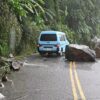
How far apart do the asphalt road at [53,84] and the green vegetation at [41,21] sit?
4699 mm

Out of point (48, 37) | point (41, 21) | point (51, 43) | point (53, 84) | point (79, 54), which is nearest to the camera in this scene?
point (53, 84)

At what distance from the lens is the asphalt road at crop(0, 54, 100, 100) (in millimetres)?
12570

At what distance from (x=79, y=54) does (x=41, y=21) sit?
12348 mm

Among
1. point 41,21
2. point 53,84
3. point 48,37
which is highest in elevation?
point 41,21

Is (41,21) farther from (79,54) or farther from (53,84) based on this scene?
(53,84)

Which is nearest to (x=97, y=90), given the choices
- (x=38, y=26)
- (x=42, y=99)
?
(x=42, y=99)

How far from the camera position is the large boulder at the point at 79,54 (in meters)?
26.1

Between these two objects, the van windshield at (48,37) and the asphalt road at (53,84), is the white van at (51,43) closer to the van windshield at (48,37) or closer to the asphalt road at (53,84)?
the van windshield at (48,37)

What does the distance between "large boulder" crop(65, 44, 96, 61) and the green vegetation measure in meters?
3.72

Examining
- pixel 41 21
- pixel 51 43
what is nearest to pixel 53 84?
pixel 51 43

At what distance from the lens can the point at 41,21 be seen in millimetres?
38031

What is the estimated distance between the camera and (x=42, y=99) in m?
12.0

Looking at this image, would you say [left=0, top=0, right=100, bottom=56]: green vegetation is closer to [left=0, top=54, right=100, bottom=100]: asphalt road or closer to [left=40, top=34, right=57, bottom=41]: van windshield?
[left=40, top=34, right=57, bottom=41]: van windshield

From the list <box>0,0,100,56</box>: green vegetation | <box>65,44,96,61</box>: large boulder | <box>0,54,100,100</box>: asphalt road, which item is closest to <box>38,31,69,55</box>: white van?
<box>0,0,100,56</box>: green vegetation
